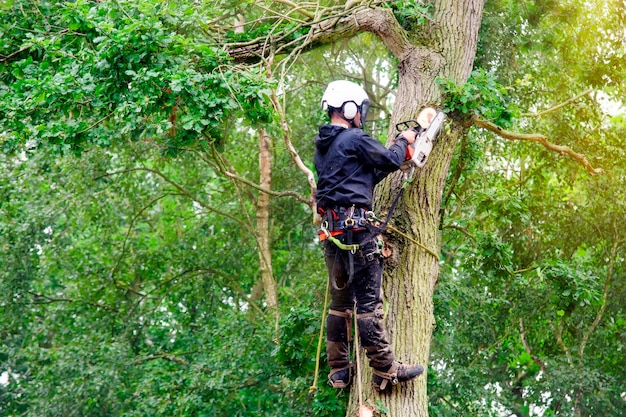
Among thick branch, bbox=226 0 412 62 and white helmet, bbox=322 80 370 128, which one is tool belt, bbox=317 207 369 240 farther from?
thick branch, bbox=226 0 412 62

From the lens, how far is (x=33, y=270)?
11.1 m

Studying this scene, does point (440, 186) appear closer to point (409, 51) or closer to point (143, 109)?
point (409, 51)

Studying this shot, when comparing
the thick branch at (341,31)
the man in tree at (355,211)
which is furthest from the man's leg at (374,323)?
the thick branch at (341,31)

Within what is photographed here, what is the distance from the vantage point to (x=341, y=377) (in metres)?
4.82

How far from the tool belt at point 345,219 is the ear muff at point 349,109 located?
53 cm

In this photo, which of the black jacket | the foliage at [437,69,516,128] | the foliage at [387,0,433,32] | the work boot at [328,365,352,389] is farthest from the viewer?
the foliage at [387,0,433,32]

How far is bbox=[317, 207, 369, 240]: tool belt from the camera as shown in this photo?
4.54m

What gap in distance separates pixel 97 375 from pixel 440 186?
23.3 ft

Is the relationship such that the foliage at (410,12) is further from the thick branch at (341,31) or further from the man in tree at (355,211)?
the man in tree at (355,211)

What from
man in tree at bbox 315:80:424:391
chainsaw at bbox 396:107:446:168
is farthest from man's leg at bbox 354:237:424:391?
chainsaw at bbox 396:107:446:168

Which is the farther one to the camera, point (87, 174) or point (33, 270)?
point (33, 270)

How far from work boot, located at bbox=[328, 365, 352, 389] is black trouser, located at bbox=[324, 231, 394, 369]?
0.23ft

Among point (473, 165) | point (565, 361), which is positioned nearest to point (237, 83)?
point (473, 165)

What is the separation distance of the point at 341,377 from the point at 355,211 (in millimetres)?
1000
